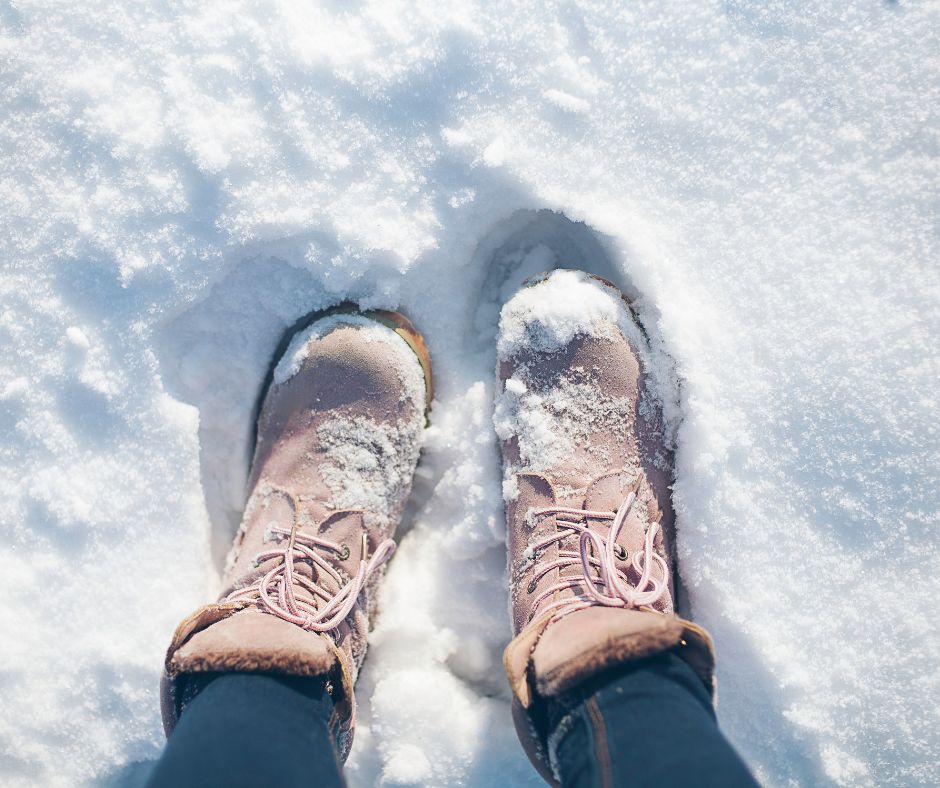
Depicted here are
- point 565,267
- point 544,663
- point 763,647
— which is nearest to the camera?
point 544,663

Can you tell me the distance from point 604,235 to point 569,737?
67 centimetres

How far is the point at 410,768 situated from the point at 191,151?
0.97 metres

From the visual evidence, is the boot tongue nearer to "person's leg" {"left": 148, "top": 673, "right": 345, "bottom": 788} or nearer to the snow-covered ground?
the snow-covered ground

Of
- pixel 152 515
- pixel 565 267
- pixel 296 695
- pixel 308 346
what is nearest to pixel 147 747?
pixel 152 515

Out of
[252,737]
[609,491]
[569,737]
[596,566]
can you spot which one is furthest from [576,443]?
[252,737]

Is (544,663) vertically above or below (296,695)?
above

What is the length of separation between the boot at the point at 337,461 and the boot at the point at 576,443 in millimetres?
168

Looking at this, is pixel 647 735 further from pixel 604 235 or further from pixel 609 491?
Result: pixel 604 235

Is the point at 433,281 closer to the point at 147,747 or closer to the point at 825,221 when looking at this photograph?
the point at 825,221

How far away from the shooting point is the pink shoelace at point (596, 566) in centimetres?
90

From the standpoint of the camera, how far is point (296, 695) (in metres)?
0.79

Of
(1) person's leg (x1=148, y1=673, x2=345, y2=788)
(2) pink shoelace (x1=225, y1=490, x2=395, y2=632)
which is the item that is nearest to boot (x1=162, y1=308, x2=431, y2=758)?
(2) pink shoelace (x1=225, y1=490, x2=395, y2=632)

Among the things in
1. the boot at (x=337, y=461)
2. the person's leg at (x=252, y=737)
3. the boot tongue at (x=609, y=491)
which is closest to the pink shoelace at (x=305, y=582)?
the boot at (x=337, y=461)

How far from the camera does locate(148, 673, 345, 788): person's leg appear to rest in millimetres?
649
